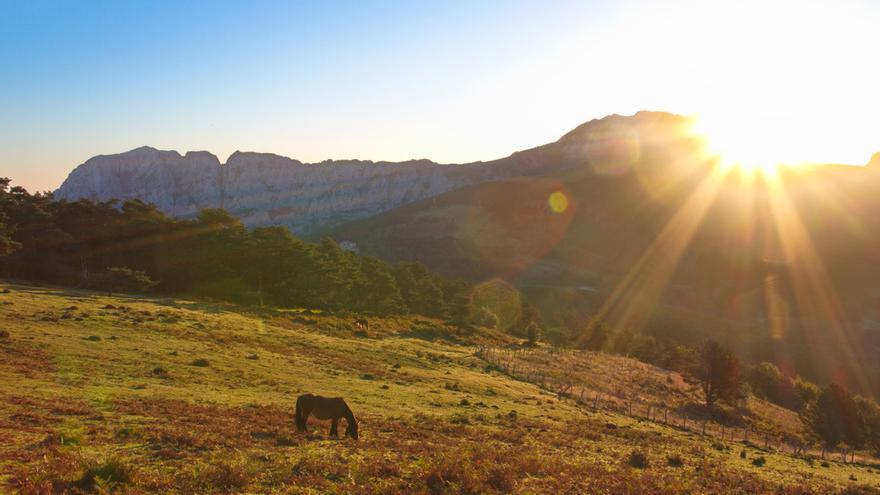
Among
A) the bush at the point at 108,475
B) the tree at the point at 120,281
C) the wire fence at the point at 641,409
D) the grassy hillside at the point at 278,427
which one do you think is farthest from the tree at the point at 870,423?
the tree at the point at 120,281

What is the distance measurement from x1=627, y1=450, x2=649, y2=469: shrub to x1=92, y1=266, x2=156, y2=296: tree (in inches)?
2420

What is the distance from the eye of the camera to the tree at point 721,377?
198 ft

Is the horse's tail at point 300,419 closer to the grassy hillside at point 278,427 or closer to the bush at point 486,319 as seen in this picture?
the grassy hillside at point 278,427

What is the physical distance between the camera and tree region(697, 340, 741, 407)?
198ft

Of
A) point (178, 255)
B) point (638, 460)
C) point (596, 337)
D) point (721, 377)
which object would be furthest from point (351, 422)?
point (596, 337)

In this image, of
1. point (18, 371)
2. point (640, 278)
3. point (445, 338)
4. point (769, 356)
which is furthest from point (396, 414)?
point (640, 278)

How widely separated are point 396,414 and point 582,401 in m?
21.7

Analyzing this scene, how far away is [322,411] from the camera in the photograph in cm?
1920

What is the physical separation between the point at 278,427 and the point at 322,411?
1702 mm

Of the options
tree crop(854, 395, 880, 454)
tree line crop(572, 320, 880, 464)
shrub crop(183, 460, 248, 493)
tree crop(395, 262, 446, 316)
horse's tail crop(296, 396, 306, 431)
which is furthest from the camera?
tree crop(395, 262, 446, 316)

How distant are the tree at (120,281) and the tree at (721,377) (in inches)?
2791

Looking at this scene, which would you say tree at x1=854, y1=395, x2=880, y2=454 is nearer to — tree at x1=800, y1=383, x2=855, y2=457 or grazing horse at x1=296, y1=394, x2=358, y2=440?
tree at x1=800, y1=383, x2=855, y2=457

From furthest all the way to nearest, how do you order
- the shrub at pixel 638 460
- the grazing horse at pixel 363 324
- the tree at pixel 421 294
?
the tree at pixel 421 294 → the grazing horse at pixel 363 324 → the shrub at pixel 638 460

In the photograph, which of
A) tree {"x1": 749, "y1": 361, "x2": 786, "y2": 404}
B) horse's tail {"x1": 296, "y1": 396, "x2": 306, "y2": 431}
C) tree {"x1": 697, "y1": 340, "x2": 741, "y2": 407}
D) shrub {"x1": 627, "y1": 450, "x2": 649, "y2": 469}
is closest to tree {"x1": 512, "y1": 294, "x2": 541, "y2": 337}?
tree {"x1": 749, "y1": 361, "x2": 786, "y2": 404}
